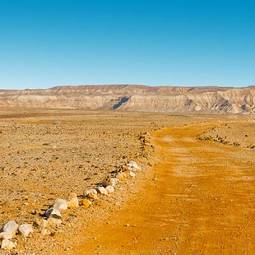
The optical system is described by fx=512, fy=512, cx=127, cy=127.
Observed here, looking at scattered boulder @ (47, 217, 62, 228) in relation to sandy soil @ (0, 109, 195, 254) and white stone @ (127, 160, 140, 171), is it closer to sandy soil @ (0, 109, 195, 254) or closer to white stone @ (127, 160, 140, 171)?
sandy soil @ (0, 109, 195, 254)

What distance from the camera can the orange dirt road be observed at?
12.8 metres

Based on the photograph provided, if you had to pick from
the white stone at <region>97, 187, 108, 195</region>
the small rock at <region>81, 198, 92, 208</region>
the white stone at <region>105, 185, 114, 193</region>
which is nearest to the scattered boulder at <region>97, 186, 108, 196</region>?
the white stone at <region>97, 187, 108, 195</region>

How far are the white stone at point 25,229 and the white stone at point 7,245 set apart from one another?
29.1 inches

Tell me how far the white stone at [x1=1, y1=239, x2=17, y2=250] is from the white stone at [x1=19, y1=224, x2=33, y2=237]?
739 millimetres

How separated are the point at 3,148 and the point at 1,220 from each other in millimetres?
24222

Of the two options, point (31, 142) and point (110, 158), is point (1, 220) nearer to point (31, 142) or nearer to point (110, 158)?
point (110, 158)

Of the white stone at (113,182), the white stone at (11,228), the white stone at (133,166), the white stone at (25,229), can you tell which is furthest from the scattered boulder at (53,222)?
the white stone at (133,166)

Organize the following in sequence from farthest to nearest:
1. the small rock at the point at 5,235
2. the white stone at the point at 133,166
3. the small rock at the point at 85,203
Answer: the white stone at the point at 133,166 < the small rock at the point at 85,203 < the small rock at the point at 5,235

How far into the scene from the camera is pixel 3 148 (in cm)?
3816

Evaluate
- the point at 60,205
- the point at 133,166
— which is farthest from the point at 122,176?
the point at 60,205

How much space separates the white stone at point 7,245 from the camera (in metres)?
11.9

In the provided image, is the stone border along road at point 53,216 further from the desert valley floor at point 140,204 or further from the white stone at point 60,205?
the desert valley floor at point 140,204

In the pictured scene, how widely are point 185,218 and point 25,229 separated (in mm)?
5105

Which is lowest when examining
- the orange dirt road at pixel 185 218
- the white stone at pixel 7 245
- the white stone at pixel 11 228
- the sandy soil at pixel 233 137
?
the sandy soil at pixel 233 137
